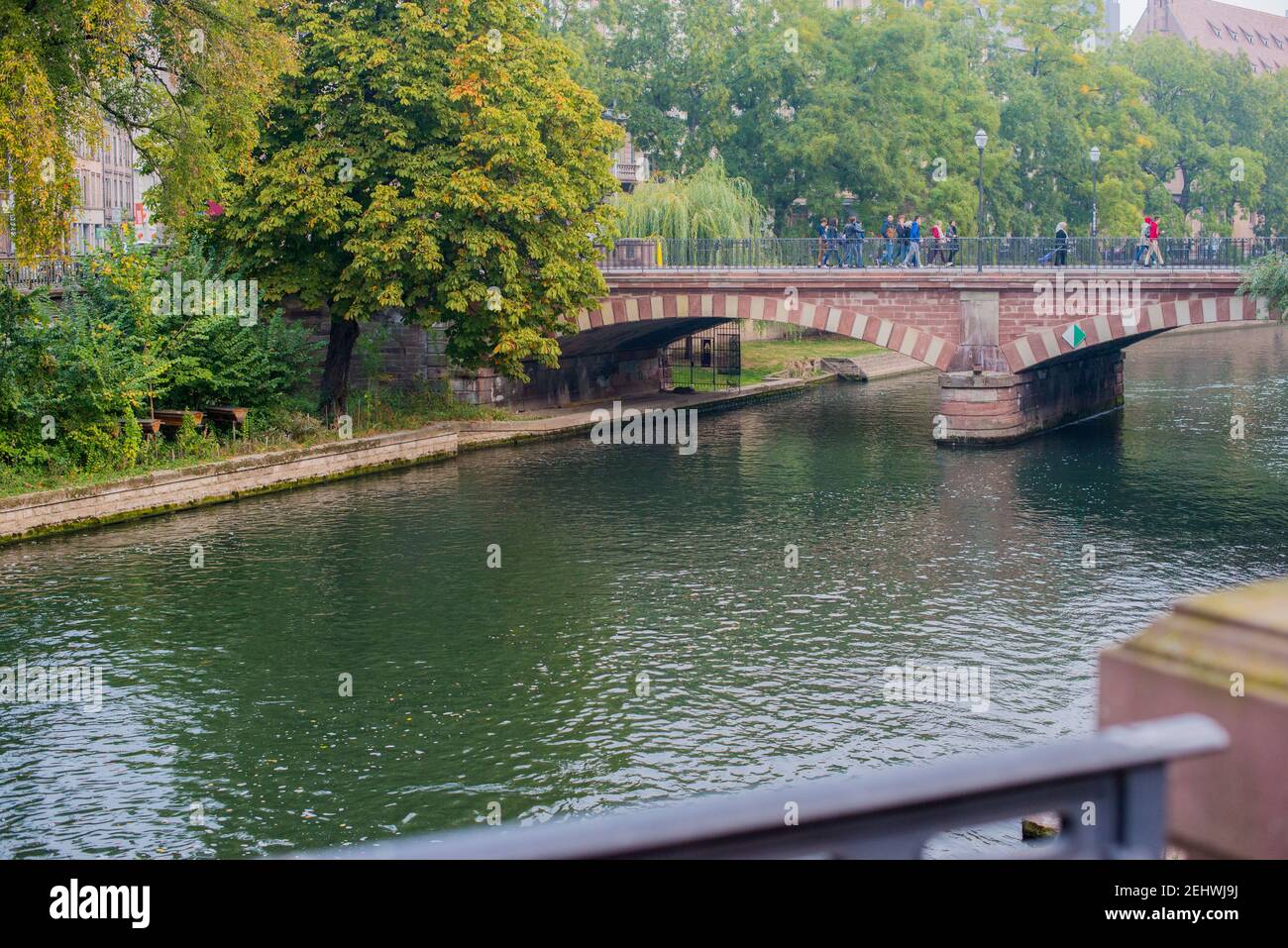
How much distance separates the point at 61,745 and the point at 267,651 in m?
3.69

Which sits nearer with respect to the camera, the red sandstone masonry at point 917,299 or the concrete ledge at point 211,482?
the concrete ledge at point 211,482

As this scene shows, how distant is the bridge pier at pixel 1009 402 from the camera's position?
35562 mm

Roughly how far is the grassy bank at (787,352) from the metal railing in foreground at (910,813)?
4563 cm

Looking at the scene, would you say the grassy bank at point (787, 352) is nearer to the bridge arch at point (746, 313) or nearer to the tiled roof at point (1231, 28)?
the bridge arch at point (746, 313)

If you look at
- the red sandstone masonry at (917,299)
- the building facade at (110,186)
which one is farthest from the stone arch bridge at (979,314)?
the building facade at (110,186)

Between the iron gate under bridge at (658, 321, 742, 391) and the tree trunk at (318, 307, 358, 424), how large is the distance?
13990 millimetres

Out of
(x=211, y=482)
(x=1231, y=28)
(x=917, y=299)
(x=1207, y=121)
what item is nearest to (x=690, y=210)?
(x=917, y=299)

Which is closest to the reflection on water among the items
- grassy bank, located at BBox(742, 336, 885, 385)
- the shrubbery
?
the shrubbery

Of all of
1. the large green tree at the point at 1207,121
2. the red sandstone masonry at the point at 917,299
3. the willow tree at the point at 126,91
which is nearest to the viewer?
the willow tree at the point at 126,91

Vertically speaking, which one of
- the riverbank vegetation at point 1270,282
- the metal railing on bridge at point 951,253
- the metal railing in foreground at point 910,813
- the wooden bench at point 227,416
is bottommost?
the wooden bench at point 227,416

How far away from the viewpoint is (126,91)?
2675cm

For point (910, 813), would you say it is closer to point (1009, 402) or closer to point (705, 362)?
point (1009, 402)

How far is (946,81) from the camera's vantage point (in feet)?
201
